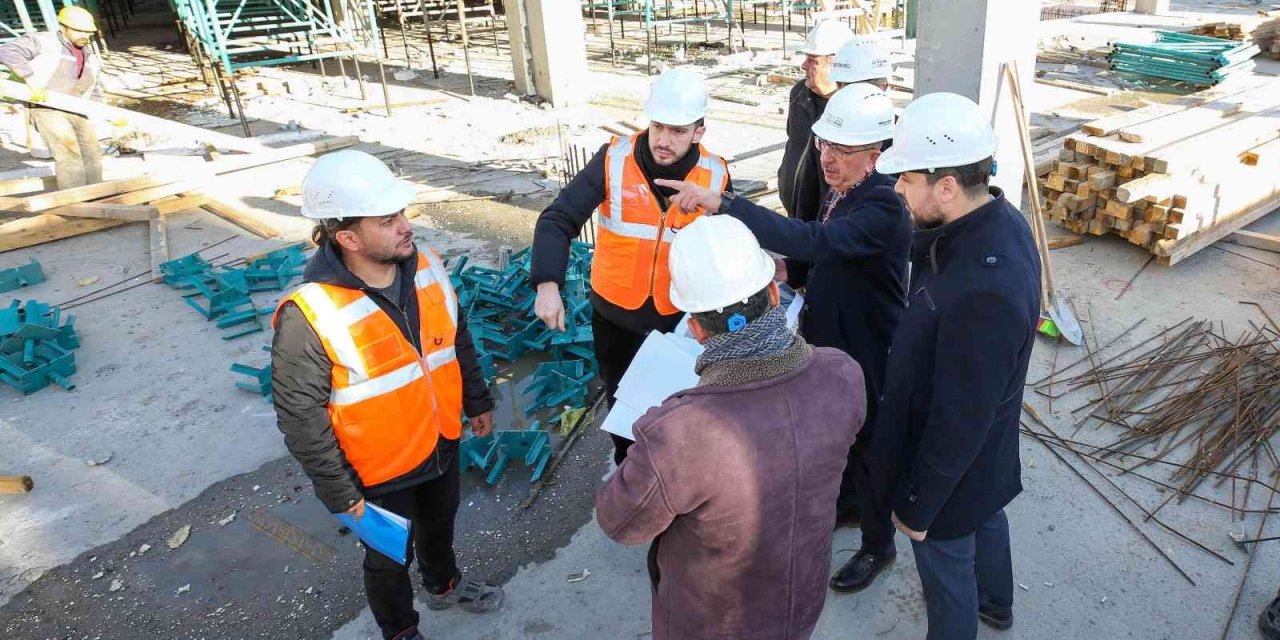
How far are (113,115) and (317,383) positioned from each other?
940cm

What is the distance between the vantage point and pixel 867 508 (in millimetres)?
3547

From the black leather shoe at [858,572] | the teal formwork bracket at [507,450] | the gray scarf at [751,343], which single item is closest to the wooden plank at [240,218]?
the teal formwork bracket at [507,450]

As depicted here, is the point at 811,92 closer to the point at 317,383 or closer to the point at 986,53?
the point at 986,53

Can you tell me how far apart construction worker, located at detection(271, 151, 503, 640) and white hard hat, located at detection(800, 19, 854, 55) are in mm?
3472

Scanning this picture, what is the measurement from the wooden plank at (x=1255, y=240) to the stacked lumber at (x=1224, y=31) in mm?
11415

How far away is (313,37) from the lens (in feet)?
51.0

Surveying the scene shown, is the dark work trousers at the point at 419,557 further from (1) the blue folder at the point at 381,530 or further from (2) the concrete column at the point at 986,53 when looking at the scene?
(2) the concrete column at the point at 986,53

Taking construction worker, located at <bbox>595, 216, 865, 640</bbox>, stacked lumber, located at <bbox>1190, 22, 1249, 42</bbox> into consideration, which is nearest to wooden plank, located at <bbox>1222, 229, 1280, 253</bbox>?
construction worker, located at <bbox>595, 216, 865, 640</bbox>

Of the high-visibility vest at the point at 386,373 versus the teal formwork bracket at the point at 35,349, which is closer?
the high-visibility vest at the point at 386,373

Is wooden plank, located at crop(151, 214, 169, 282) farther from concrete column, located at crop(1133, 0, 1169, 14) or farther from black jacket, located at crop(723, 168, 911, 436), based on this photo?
concrete column, located at crop(1133, 0, 1169, 14)

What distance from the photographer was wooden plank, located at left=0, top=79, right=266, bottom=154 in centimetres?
861

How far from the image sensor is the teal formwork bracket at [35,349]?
18.7ft

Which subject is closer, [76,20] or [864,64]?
[864,64]

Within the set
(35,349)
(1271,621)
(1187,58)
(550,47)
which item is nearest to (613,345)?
(1271,621)
